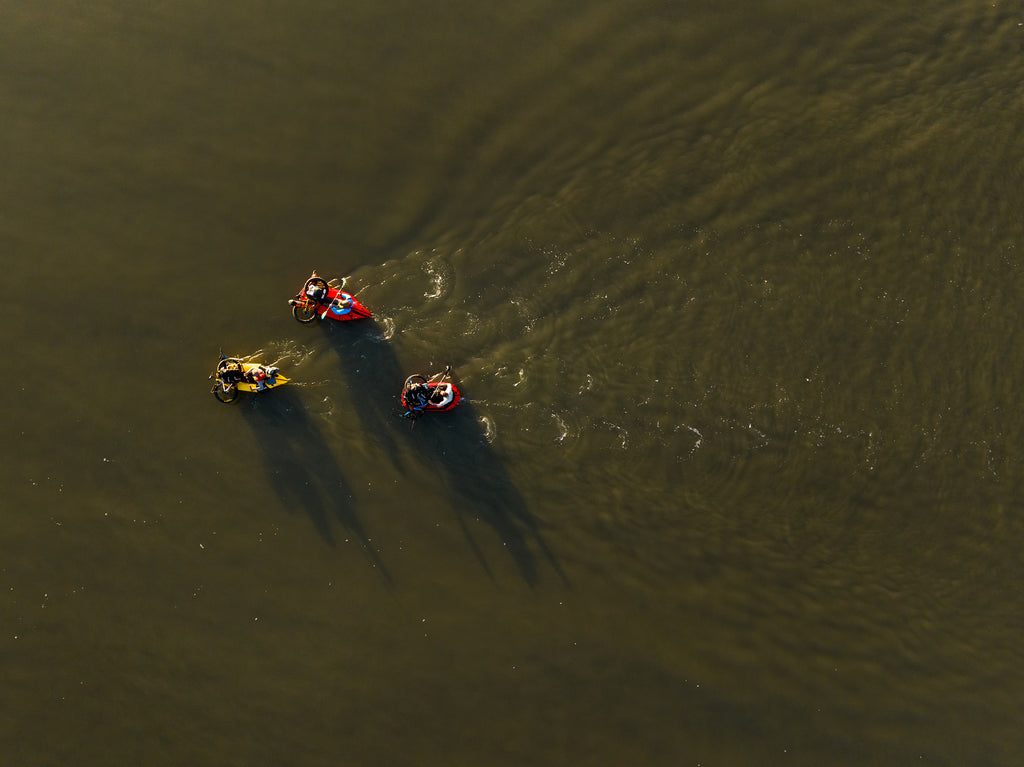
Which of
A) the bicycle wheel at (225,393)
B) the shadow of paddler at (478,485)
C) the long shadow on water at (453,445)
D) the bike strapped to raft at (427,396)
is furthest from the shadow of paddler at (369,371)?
the bicycle wheel at (225,393)

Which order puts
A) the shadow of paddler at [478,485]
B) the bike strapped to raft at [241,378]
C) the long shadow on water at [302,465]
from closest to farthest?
the bike strapped to raft at [241,378], the shadow of paddler at [478,485], the long shadow on water at [302,465]

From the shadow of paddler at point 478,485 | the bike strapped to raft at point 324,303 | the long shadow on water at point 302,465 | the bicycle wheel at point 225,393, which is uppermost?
the bike strapped to raft at point 324,303

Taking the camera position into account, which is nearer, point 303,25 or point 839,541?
point 839,541

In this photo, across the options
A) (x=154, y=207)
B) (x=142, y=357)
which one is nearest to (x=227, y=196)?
(x=154, y=207)

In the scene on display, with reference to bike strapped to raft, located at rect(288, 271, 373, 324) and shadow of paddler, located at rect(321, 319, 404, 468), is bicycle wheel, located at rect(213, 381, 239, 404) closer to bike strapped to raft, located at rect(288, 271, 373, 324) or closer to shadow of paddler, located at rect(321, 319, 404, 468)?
bike strapped to raft, located at rect(288, 271, 373, 324)

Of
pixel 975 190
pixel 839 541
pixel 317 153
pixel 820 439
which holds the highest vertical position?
pixel 317 153

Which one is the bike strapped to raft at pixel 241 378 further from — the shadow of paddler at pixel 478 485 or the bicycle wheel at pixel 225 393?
the shadow of paddler at pixel 478 485

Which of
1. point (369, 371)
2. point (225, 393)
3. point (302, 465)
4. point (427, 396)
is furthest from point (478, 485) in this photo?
point (225, 393)

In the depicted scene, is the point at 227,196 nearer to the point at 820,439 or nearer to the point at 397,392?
the point at 397,392

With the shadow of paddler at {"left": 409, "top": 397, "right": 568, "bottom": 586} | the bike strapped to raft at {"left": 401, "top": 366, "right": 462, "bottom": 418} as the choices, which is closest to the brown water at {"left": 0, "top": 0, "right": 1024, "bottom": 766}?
the shadow of paddler at {"left": 409, "top": 397, "right": 568, "bottom": 586}
